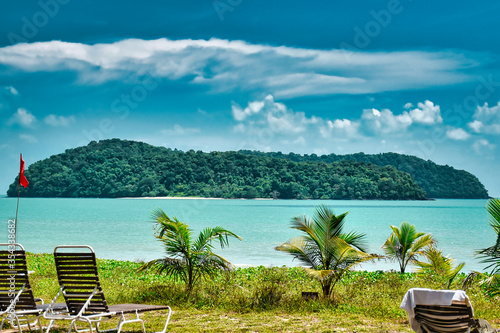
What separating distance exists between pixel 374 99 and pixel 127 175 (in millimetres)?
54514

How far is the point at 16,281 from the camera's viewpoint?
22.2 ft

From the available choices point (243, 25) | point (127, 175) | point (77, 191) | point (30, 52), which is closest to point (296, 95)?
point (243, 25)

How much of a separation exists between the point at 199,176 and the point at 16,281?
246 ft

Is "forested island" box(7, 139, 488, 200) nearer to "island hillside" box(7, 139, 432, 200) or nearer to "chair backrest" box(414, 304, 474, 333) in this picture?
"island hillside" box(7, 139, 432, 200)

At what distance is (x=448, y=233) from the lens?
49.6 metres

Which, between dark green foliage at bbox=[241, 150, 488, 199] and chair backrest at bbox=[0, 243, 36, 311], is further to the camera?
dark green foliage at bbox=[241, 150, 488, 199]

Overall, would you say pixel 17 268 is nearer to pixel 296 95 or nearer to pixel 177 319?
Answer: pixel 177 319

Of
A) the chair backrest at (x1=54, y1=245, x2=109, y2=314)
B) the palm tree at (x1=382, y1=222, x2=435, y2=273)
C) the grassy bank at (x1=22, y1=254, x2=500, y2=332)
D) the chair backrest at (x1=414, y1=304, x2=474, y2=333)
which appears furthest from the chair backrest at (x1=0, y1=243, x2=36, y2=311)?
the palm tree at (x1=382, y1=222, x2=435, y2=273)

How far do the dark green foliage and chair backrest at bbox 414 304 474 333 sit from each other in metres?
84.6

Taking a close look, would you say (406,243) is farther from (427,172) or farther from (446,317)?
(427,172)

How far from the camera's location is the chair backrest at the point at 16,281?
6676 mm

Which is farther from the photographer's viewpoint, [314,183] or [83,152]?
[314,183]

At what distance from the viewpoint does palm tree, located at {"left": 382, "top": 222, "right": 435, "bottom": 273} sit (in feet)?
49.9

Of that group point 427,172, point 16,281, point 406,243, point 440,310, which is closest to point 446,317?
point 440,310
